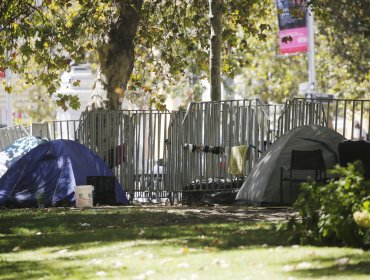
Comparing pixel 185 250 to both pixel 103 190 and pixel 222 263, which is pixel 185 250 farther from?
pixel 103 190

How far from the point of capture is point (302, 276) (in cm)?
903

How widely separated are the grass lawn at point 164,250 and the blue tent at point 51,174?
15.8 ft

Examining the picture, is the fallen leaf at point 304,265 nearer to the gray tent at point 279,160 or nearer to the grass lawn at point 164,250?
the grass lawn at point 164,250

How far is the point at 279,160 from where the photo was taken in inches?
763

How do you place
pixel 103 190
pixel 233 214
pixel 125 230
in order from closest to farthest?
pixel 125 230
pixel 233 214
pixel 103 190

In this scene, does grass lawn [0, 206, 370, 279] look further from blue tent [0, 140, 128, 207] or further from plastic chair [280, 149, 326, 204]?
blue tent [0, 140, 128, 207]

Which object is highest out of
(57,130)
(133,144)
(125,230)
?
(57,130)

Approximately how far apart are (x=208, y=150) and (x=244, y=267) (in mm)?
11873

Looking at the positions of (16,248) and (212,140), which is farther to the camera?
(212,140)

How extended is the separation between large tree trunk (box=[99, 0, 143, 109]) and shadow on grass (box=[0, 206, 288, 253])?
8.00m

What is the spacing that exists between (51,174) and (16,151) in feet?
10.8

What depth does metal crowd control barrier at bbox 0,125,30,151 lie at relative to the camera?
3009 cm

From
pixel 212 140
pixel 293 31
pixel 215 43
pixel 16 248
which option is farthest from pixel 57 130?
pixel 16 248

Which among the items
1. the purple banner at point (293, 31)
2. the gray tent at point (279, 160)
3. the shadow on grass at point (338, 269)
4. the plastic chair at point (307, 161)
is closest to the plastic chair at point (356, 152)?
the plastic chair at point (307, 161)
